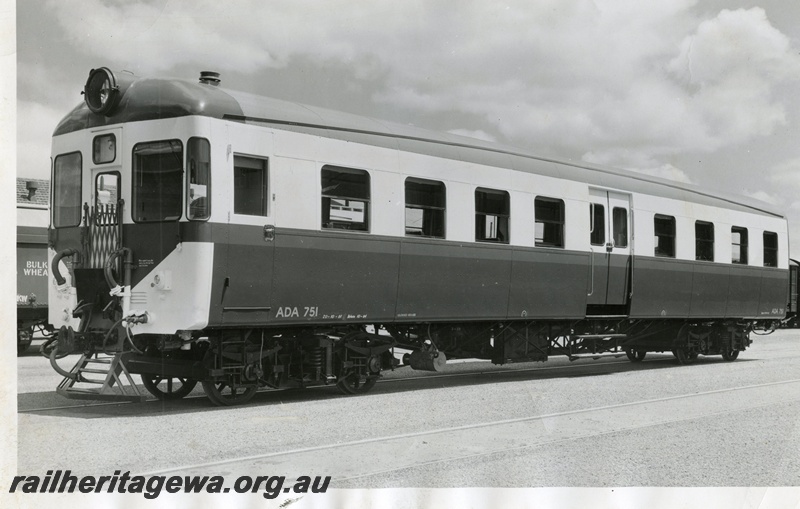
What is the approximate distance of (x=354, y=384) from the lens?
1077 centimetres

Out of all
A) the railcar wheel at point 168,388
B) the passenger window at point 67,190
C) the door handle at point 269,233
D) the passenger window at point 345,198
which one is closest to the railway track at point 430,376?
the railcar wheel at point 168,388

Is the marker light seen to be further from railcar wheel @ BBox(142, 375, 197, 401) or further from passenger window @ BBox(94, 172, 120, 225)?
railcar wheel @ BBox(142, 375, 197, 401)

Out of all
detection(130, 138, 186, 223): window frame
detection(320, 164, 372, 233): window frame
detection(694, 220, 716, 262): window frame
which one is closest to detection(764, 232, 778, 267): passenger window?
detection(694, 220, 716, 262): window frame

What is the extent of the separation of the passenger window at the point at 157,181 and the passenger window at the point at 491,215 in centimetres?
430

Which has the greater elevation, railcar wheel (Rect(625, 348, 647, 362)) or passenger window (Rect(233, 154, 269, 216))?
passenger window (Rect(233, 154, 269, 216))

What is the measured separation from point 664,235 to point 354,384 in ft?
22.6

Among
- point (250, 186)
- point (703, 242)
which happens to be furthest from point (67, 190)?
point (703, 242)

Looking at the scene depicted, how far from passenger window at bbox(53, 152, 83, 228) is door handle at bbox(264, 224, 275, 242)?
218cm

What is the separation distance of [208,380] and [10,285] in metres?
3.53

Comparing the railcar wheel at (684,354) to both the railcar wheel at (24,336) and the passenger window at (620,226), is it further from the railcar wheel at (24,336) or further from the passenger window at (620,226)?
the railcar wheel at (24,336)

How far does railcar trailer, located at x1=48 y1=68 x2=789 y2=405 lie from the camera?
8773 millimetres

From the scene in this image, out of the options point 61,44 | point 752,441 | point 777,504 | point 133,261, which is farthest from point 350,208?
point 777,504

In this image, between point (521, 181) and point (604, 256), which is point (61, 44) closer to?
point (521, 181)

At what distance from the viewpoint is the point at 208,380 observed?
918cm
